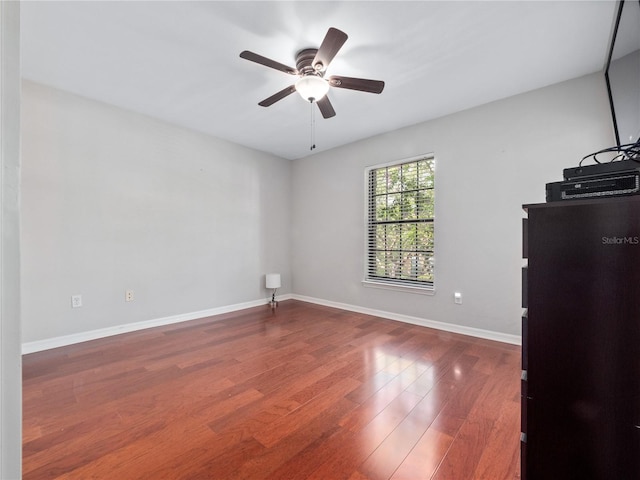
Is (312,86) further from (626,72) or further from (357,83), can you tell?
(626,72)

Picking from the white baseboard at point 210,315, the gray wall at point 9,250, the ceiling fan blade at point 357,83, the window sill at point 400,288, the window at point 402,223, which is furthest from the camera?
the window at point 402,223

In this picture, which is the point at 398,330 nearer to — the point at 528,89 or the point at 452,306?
the point at 452,306

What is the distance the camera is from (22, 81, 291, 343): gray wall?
2.75 meters

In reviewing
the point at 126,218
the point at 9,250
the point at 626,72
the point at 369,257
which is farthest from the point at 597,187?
the point at 126,218

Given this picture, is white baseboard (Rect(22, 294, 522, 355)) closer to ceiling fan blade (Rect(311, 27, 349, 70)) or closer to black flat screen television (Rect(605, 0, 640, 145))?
black flat screen television (Rect(605, 0, 640, 145))

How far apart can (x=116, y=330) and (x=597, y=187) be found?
13.5 feet

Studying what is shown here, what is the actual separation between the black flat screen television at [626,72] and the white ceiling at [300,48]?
0.14 metres

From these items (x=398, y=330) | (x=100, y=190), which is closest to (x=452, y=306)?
(x=398, y=330)

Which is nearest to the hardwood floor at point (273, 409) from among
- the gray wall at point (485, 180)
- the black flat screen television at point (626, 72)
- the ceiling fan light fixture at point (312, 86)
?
the gray wall at point (485, 180)

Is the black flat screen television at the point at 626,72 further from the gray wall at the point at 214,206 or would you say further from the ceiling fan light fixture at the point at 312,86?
the ceiling fan light fixture at the point at 312,86

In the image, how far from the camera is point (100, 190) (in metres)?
3.11

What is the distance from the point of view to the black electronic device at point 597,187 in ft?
3.22

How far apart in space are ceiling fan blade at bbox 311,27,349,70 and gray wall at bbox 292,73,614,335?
200 cm

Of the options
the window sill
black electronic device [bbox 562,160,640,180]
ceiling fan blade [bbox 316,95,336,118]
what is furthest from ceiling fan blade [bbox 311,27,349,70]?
the window sill
